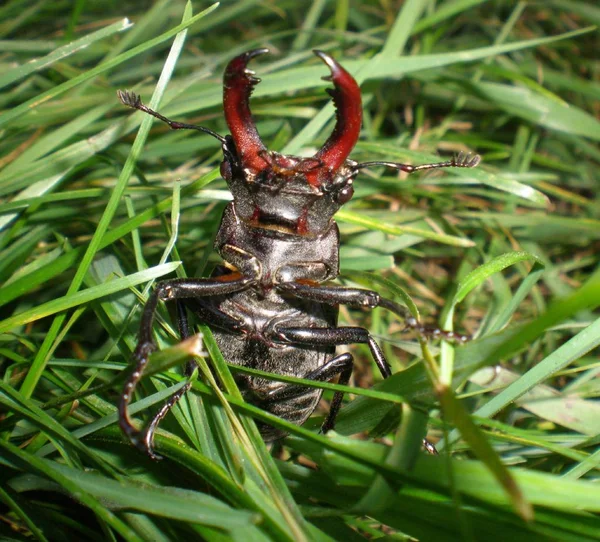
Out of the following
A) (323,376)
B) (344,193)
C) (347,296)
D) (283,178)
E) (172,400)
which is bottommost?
(323,376)

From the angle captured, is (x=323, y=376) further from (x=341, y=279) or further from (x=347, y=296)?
(x=341, y=279)

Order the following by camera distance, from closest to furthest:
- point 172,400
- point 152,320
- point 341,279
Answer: point 152,320
point 172,400
point 341,279

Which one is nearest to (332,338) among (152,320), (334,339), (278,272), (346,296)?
(334,339)

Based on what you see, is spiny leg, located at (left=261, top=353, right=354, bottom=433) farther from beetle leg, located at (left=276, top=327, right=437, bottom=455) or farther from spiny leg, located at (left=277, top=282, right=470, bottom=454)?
spiny leg, located at (left=277, top=282, right=470, bottom=454)

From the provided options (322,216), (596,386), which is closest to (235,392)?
(322,216)

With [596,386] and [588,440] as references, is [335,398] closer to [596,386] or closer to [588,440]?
[588,440]

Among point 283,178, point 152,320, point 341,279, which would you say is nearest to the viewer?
point 152,320
